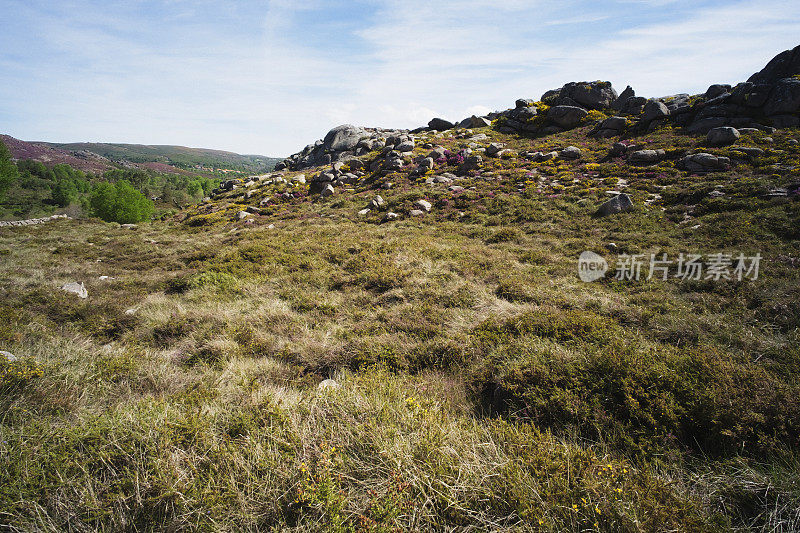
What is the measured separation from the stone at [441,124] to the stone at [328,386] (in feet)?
158

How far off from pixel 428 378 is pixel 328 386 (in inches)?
69.1

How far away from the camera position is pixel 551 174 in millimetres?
23062

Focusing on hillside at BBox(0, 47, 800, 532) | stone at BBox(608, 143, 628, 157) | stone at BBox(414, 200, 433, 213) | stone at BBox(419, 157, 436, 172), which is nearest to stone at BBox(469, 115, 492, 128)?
stone at BBox(419, 157, 436, 172)

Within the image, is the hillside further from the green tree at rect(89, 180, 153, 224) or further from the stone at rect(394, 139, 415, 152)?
the green tree at rect(89, 180, 153, 224)

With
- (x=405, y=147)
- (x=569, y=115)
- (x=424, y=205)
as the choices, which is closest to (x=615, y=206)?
(x=424, y=205)

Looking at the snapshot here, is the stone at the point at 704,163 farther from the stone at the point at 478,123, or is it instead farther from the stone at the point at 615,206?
Result: the stone at the point at 478,123

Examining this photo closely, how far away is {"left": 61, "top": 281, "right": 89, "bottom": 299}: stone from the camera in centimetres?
909

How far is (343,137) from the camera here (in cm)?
4900

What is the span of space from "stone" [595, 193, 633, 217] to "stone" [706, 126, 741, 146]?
43.2 ft

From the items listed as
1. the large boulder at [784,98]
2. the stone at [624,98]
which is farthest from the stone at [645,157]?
the stone at [624,98]

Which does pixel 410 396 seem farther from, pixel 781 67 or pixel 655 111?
pixel 781 67

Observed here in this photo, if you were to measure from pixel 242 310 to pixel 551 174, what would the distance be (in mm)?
23457

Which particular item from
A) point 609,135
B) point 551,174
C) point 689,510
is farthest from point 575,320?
point 609,135

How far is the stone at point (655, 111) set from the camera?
28.4 m
